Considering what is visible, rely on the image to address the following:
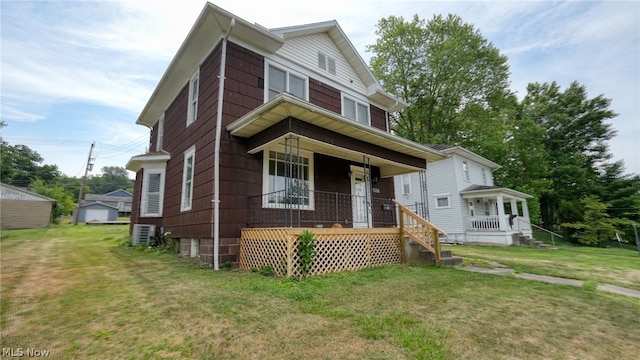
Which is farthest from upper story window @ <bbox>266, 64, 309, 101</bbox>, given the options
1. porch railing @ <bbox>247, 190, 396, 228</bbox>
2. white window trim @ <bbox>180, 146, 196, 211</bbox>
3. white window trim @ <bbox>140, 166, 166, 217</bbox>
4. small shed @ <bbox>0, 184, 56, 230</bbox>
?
small shed @ <bbox>0, 184, 56, 230</bbox>

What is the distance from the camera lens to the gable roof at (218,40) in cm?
674

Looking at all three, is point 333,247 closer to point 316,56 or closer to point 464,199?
point 316,56

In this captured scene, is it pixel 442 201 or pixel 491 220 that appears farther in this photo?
pixel 442 201

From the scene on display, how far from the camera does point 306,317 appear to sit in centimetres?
321

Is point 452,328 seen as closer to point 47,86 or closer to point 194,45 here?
point 194,45

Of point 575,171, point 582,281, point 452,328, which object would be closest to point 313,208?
point 452,328

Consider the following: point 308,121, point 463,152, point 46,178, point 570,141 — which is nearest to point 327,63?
point 308,121

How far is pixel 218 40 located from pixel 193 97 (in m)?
2.33

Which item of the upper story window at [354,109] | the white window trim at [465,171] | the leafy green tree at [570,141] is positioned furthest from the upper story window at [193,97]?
the leafy green tree at [570,141]

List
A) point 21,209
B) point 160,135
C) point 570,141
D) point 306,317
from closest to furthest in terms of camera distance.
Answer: point 306,317
point 160,135
point 21,209
point 570,141

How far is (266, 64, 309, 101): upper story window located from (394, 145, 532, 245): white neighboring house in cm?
995

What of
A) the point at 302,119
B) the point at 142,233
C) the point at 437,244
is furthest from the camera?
the point at 142,233

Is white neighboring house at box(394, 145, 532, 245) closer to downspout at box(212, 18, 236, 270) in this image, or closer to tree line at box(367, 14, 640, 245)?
tree line at box(367, 14, 640, 245)

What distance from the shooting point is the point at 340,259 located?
6094mm
